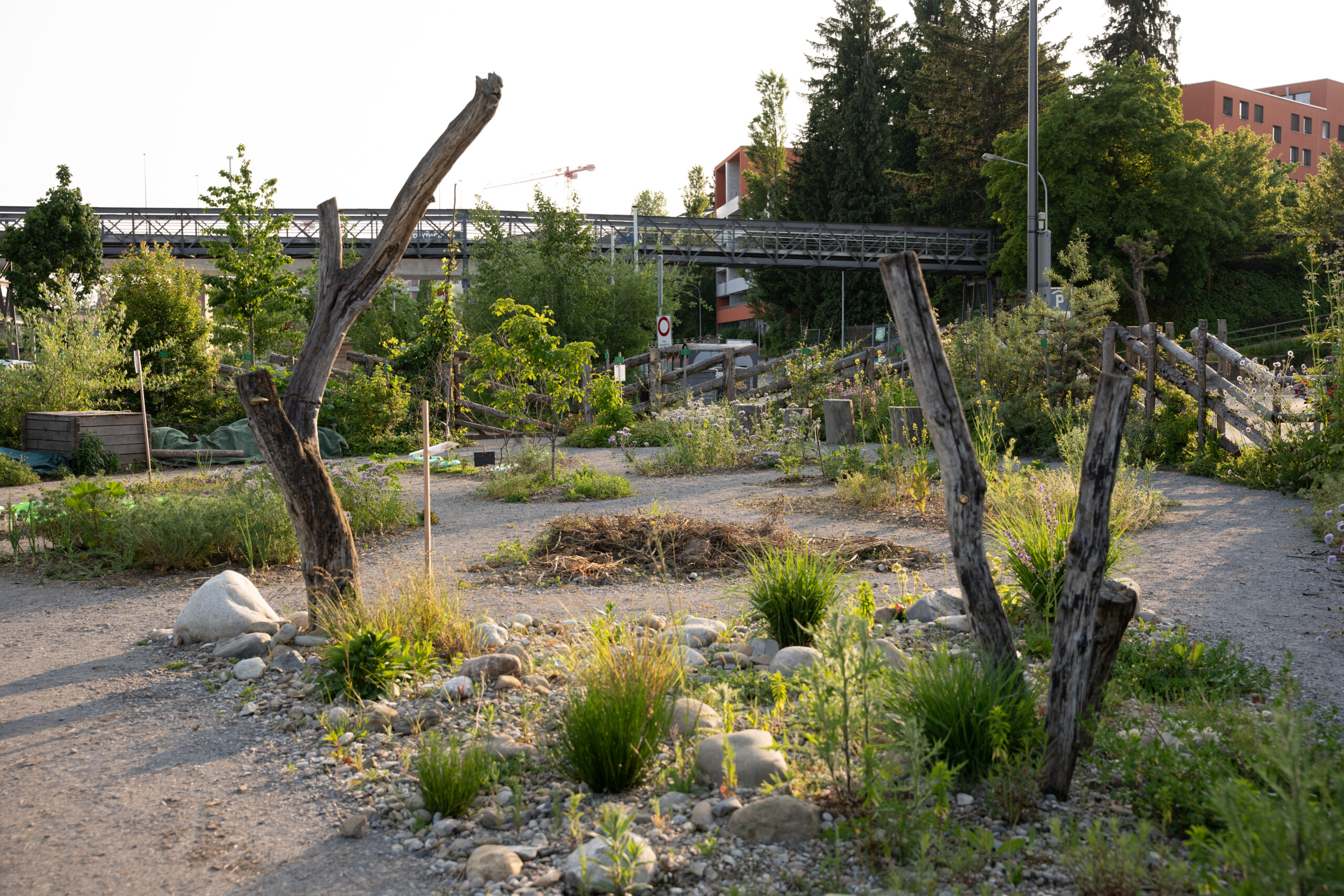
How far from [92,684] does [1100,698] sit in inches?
183

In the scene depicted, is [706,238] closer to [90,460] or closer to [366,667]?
[90,460]

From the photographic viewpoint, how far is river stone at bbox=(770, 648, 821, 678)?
13.5ft

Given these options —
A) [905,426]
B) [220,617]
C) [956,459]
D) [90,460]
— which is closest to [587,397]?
[905,426]

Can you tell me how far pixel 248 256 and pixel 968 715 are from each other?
52.1 ft

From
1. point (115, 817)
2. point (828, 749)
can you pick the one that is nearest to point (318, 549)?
point (115, 817)

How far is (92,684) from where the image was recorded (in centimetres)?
464

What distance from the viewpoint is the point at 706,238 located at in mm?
41562

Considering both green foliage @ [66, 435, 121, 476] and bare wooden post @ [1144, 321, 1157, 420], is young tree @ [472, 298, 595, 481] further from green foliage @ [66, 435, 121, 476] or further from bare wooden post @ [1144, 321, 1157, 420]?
bare wooden post @ [1144, 321, 1157, 420]

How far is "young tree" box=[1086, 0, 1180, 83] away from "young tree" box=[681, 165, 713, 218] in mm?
34674

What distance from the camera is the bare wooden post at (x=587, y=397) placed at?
54.7 ft

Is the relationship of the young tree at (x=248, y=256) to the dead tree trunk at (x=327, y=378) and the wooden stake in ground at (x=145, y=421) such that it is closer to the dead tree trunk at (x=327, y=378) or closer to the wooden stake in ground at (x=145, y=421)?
the wooden stake in ground at (x=145, y=421)

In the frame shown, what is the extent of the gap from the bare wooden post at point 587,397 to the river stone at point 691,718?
12297 mm

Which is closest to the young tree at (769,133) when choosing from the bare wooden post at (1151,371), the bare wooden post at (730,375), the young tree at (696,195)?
the young tree at (696,195)

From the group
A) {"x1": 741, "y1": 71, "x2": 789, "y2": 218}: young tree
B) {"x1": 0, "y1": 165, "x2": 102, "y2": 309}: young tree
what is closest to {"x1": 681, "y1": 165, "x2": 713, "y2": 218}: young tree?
{"x1": 741, "y1": 71, "x2": 789, "y2": 218}: young tree
